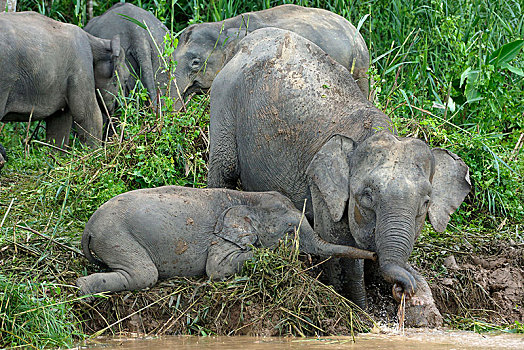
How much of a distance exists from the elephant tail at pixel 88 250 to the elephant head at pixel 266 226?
2.58 ft

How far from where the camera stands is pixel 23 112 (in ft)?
32.9

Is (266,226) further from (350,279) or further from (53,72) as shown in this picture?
(53,72)

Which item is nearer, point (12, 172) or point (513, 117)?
point (12, 172)

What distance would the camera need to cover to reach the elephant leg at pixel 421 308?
5.20 meters

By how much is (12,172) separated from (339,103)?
3.85m

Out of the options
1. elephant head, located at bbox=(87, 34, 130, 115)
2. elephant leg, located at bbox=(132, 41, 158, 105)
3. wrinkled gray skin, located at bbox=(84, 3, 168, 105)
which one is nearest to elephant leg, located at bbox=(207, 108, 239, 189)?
elephant head, located at bbox=(87, 34, 130, 115)

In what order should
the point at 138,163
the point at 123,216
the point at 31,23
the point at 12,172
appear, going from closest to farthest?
the point at 123,216
the point at 138,163
the point at 12,172
the point at 31,23

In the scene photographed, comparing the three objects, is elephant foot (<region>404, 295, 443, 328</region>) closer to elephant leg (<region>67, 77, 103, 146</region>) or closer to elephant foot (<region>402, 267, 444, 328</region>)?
elephant foot (<region>402, 267, 444, 328</region>)

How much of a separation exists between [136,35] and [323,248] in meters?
7.17

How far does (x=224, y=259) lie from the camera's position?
19.2ft

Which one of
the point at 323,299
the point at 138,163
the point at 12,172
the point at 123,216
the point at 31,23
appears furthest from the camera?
the point at 31,23

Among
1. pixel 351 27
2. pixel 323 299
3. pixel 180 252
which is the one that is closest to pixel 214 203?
pixel 180 252

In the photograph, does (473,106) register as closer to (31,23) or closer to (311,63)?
(311,63)

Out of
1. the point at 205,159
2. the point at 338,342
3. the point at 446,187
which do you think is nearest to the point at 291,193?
the point at 446,187
